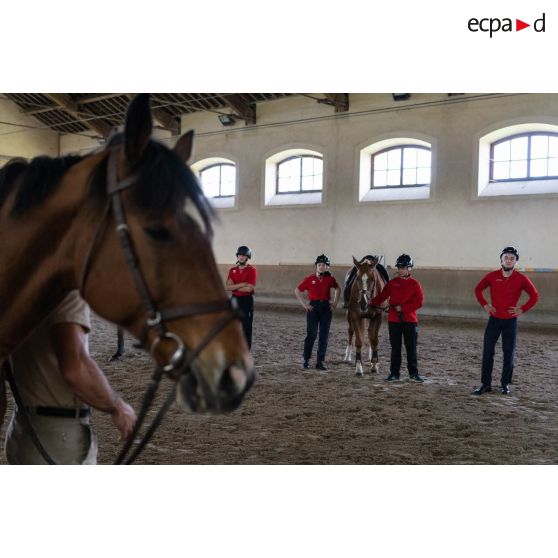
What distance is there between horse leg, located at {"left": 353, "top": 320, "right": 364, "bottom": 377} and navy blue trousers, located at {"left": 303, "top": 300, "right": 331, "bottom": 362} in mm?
367

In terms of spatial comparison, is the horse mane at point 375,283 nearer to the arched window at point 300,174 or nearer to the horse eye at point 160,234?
the horse eye at point 160,234

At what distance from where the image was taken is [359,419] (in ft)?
16.3

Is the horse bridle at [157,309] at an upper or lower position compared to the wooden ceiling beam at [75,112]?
lower

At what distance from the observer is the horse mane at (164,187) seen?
1191 millimetres

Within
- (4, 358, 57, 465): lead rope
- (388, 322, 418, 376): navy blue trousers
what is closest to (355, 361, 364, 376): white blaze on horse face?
(388, 322, 418, 376): navy blue trousers

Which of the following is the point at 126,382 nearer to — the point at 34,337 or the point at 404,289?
the point at 404,289

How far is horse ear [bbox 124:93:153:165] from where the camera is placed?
1168mm

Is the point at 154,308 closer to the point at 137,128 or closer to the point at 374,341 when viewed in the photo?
the point at 137,128

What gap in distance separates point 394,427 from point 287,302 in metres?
9.61

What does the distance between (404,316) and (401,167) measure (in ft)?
24.0

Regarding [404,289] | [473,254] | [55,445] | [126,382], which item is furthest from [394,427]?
[473,254]

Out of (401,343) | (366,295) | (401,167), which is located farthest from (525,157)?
(401,343)

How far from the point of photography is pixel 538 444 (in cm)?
432

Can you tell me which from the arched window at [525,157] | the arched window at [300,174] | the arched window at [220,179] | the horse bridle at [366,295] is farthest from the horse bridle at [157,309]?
the arched window at [220,179]
